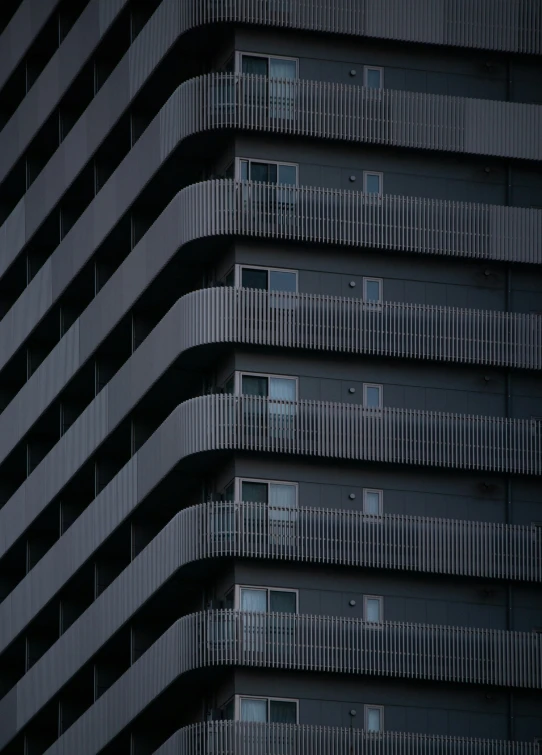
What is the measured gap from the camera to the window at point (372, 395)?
4035 inches

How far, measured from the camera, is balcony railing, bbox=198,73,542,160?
102688mm

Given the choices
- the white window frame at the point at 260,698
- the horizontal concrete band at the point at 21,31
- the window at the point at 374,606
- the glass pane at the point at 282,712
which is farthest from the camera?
the horizontal concrete band at the point at 21,31

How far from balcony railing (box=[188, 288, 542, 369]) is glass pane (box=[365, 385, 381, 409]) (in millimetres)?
1323

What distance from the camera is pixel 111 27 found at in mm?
116875

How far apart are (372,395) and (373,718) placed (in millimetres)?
11213

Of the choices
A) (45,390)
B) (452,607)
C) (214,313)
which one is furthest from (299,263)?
(45,390)

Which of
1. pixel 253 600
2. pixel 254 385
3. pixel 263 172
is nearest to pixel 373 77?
pixel 263 172

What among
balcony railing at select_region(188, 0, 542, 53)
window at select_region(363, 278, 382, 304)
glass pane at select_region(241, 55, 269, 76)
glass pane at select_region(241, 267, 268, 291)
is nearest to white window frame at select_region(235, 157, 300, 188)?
glass pane at select_region(241, 55, 269, 76)

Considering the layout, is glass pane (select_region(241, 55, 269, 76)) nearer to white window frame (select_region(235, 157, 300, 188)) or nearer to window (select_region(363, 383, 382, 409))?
white window frame (select_region(235, 157, 300, 188))

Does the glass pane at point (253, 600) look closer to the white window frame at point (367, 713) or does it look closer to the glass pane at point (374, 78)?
the white window frame at point (367, 713)

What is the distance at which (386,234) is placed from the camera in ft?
339

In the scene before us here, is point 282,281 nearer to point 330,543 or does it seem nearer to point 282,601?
point 330,543

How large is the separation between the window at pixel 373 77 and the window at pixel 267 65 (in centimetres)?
274

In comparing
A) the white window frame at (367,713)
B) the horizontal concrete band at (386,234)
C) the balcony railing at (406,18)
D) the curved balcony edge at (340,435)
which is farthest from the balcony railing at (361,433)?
the balcony railing at (406,18)
